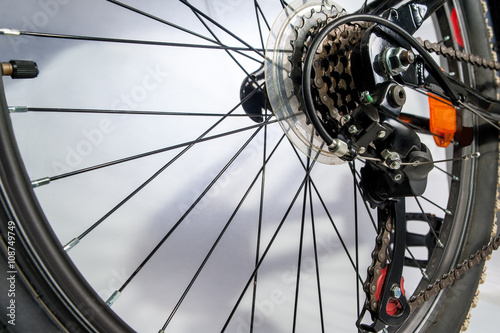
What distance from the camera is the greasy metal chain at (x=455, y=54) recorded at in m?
0.84

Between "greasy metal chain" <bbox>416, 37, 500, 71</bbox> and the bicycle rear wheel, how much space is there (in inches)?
4.5

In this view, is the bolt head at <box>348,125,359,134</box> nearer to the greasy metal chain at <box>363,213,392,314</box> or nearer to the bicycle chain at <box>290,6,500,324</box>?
the bicycle chain at <box>290,6,500,324</box>

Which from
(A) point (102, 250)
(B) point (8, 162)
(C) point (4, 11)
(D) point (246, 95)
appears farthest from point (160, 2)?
(B) point (8, 162)

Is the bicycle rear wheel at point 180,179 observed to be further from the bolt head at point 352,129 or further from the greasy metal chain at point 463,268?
the bolt head at point 352,129

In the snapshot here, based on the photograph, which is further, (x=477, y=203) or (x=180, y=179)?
(x=180, y=179)

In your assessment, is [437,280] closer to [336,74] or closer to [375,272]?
[375,272]

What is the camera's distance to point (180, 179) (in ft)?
4.35

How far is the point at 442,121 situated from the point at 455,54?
0.65 ft

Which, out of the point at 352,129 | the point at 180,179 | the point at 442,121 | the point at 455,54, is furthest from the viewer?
the point at 180,179

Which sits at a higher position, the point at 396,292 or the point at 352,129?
the point at 352,129

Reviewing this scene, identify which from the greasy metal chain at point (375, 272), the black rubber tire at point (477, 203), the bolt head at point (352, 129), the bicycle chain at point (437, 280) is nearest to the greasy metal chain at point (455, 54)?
the bicycle chain at point (437, 280)

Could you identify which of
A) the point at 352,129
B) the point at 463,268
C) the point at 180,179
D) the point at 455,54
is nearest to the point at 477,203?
the point at 463,268

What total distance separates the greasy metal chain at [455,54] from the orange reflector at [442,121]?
0.11 m

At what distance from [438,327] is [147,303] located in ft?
2.49
